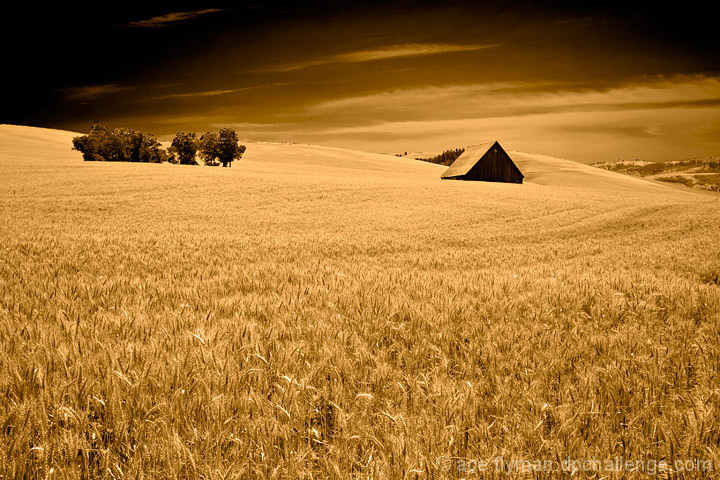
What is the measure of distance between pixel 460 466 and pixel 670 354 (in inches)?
89.3

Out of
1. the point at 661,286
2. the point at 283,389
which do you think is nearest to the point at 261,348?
the point at 283,389

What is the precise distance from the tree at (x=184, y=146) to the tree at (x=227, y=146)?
5227 mm

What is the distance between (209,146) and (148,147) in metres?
10.6

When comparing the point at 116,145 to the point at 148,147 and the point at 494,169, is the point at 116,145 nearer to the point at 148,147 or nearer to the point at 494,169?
the point at 148,147

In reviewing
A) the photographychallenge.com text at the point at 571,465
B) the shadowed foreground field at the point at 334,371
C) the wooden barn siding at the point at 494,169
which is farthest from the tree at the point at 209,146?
the photographychallenge.com text at the point at 571,465

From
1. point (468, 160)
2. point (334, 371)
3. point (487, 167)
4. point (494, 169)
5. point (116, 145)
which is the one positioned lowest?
point (334, 371)

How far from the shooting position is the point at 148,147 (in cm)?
7012

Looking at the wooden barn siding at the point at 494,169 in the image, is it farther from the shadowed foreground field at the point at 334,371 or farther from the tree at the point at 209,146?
the tree at the point at 209,146

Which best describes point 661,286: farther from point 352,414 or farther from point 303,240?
point 303,240

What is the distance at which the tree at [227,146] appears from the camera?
7419 centimetres

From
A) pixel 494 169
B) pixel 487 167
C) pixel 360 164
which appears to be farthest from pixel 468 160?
pixel 360 164

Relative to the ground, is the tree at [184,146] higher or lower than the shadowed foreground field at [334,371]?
higher

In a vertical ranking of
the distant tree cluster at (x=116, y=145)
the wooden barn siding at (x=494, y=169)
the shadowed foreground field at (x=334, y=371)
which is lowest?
the shadowed foreground field at (x=334, y=371)

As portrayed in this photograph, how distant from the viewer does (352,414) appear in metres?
1.90
